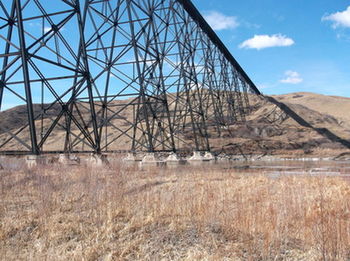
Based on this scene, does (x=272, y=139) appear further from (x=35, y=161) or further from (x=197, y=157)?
(x=35, y=161)

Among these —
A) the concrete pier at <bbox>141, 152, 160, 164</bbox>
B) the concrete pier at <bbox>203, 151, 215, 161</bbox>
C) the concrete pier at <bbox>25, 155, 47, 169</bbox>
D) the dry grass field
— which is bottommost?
the concrete pier at <bbox>203, 151, 215, 161</bbox>

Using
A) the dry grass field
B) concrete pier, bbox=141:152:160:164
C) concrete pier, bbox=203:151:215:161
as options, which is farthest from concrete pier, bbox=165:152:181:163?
the dry grass field

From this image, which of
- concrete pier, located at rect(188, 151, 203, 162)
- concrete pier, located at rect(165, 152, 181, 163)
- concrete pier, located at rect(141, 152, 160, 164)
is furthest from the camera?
concrete pier, located at rect(188, 151, 203, 162)

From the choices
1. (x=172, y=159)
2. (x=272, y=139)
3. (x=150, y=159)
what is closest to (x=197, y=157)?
(x=172, y=159)

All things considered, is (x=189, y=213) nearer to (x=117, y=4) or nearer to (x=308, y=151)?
(x=117, y=4)

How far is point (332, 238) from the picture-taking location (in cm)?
291

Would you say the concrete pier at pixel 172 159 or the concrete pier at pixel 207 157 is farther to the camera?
the concrete pier at pixel 207 157

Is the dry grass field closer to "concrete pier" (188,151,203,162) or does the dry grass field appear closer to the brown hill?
"concrete pier" (188,151,203,162)

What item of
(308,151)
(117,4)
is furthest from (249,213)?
(308,151)

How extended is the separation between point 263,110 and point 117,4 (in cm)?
3085

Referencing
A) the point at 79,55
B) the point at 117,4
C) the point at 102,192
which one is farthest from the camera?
the point at 117,4

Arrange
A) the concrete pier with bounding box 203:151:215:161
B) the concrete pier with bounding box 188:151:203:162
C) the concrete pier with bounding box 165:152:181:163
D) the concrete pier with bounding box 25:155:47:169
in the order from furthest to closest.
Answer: the concrete pier with bounding box 203:151:215:161
the concrete pier with bounding box 188:151:203:162
the concrete pier with bounding box 165:152:181:163
the concrete pier with bounding box 25:155:47:169

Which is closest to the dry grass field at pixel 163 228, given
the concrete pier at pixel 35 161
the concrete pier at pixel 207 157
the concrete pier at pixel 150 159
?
the concrete pier at pixel 35 161

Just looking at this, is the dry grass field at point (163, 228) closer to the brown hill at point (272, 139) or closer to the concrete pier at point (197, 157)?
the concrete pier at point (197, 157)
